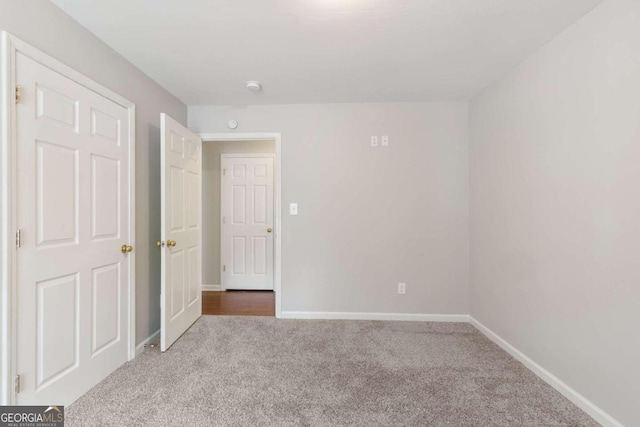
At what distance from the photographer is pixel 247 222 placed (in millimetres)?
4012

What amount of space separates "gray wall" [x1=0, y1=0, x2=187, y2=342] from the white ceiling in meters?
0.09

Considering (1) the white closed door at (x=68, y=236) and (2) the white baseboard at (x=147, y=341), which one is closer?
(1) the white closed door at (x=68, y=236)

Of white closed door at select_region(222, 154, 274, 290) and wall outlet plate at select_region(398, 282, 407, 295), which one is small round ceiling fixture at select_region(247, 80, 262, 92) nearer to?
white closed door at select_region(222, 154, 274, 290)

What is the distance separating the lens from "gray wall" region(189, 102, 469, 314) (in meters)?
2.84

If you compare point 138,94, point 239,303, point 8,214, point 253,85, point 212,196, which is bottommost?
point 239,303

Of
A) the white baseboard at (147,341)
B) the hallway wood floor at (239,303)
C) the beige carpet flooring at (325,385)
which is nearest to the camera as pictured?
the beige carpet flooring at (325,385)

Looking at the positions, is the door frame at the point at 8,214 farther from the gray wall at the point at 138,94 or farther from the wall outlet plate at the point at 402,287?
the wall outlet plate at the point at 402,287

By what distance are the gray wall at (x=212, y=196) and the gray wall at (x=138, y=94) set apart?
3.76 feet

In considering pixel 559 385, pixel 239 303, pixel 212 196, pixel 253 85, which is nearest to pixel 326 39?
pixel 253 85

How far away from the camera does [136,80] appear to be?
2.15 meters

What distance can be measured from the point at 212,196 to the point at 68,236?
8.19 feet

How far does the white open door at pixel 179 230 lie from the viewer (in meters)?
→ 2.18

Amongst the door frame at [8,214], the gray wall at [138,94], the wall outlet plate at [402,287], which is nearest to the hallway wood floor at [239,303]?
the gray wall at [138,94]

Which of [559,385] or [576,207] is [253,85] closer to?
[576,207]
